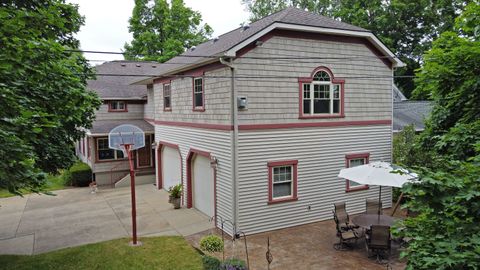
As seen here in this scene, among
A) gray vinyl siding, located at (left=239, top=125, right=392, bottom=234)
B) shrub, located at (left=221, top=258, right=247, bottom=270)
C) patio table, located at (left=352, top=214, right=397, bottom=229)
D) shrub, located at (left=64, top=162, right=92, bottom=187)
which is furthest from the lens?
shrub, located at (left=64, top=162, right=92, bottom=187)

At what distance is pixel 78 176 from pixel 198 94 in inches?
425

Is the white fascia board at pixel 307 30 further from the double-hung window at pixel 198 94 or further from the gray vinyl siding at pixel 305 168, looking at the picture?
the double-hung window at pixel 198 94

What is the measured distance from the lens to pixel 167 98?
17.0 metres

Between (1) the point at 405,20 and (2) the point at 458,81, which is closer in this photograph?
(2) the point at 458,81

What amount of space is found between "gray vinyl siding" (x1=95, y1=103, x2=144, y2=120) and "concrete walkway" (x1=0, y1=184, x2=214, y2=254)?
19.5ft

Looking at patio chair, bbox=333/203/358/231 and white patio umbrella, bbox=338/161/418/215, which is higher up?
white patio umbrella, bbox=338/161/418/215

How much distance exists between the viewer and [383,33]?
3328 cm

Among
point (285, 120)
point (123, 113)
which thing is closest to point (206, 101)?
point (285, 120)

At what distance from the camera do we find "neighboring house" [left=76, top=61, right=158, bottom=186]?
20266 millimetres

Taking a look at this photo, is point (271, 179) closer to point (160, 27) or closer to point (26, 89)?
point (26, 89)

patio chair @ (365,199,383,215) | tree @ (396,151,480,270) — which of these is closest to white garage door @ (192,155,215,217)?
patio chair @ (365,199,383,215)

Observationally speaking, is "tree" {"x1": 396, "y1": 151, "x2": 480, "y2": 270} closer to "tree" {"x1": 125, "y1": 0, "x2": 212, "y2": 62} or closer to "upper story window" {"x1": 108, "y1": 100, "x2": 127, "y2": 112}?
"upper story window" {"x1": 108, "y1": 100, "x2": 127, "y2": 112}

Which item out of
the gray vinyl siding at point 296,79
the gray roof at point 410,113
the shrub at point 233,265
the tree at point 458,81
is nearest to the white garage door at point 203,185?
the gray vinyl siding at point 296,79

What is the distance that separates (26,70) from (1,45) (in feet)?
2.42
